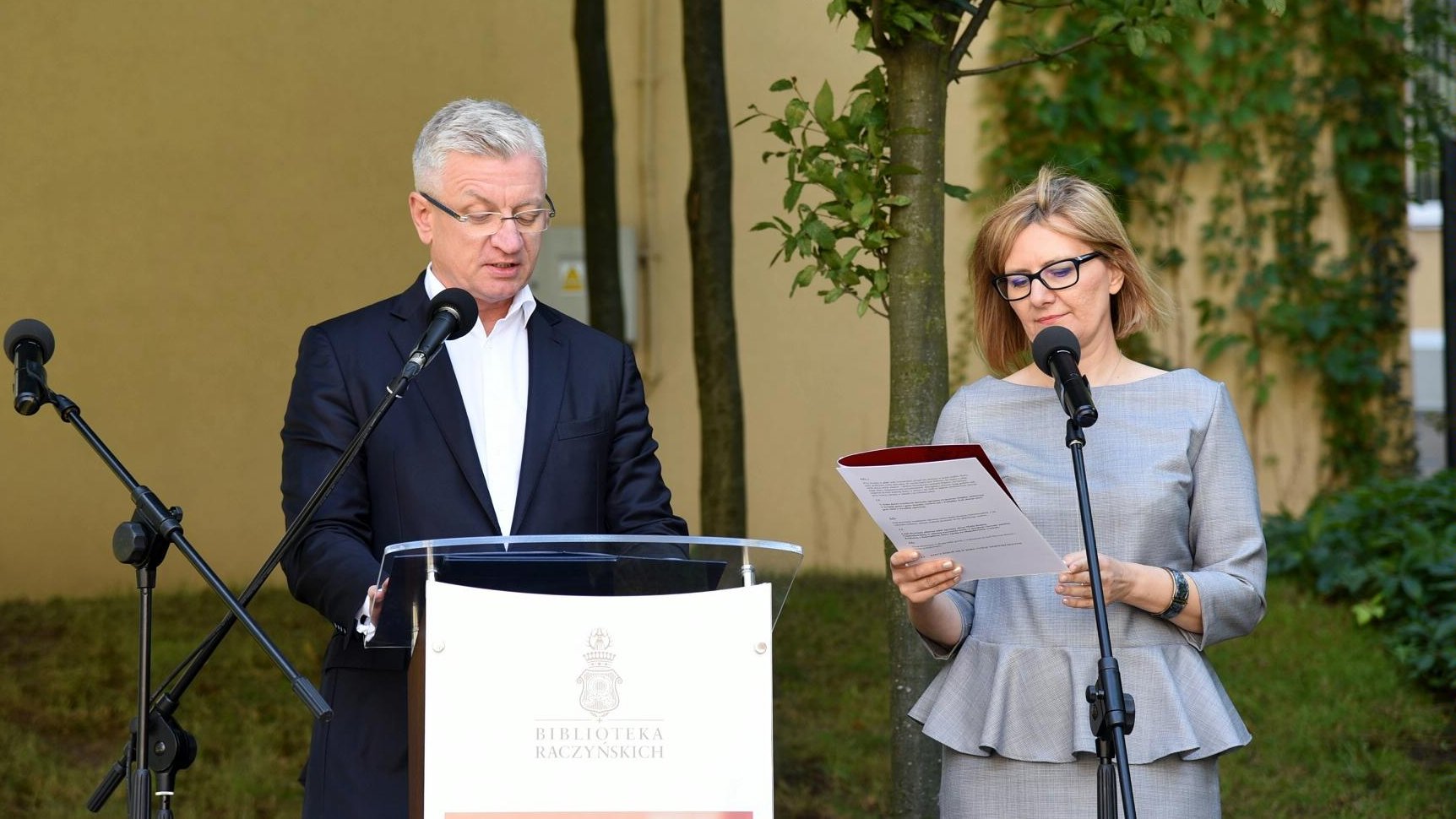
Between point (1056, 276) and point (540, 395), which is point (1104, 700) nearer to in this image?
point (1056, 276)

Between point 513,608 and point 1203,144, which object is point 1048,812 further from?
point 1203,144

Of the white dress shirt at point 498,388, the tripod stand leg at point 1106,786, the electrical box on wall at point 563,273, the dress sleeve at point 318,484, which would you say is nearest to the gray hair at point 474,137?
the white dress shirt at point 498,388

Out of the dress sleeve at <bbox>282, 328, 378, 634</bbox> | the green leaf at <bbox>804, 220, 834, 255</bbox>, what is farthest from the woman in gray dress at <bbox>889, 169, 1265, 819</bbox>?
the green leaf at <bbox>804, 220, 834, 255</bbox>

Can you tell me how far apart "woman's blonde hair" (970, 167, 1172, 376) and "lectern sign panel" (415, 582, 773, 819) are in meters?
0.96

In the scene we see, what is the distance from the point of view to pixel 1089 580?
243cm

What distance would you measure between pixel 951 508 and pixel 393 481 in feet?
3.08

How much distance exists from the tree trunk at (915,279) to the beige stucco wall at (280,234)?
143 inches

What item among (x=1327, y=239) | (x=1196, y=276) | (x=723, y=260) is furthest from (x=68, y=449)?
(x=1327, y=239)

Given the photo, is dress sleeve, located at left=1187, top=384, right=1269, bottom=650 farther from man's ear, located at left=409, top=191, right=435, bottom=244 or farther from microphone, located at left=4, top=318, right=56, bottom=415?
microphone, located at left=4, top=318, right=56, bottom=415

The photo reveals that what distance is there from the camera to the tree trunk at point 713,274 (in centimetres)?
559

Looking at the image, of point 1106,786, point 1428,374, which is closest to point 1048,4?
point 1106,786

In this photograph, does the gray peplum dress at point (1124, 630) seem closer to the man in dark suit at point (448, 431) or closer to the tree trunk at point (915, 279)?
the man in dark suit at point (448, 431)

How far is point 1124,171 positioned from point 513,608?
6.61 meters

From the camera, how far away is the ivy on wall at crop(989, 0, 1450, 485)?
8109 mm
